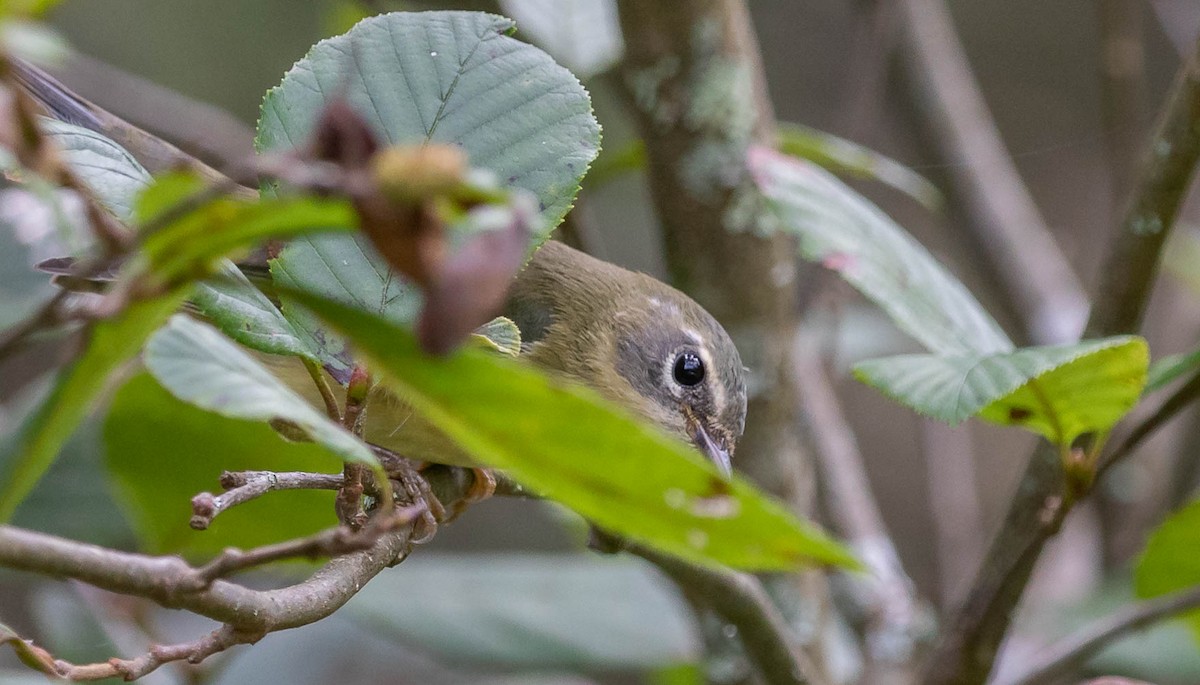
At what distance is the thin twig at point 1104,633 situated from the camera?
160 cm

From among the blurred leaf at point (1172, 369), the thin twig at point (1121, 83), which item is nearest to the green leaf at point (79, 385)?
the blurred leaf at point (1172, 369)

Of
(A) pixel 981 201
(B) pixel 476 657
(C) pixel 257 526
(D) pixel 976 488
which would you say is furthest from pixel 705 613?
(D) pixel 976 488

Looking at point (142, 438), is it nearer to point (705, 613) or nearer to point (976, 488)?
point (705, 613)

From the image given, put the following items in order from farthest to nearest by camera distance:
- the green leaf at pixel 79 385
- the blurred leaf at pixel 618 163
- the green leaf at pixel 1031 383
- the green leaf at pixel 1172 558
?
the blurred leaf at pixel 618 163 < the green leaf at pixel 1172 558 < the green leaf at pixel 1031 383 < the green leaf at pixel 79 385

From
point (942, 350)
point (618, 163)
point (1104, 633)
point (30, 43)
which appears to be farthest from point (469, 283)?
point (618, 163)

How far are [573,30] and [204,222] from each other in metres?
2.03

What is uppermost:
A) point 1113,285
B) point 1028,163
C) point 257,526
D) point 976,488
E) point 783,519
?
point 783,519

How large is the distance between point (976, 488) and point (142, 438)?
466cm

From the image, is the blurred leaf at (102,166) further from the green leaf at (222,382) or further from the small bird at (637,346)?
the small bird at (637,346)

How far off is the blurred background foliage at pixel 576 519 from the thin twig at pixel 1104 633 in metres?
0.88

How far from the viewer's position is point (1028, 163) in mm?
6195

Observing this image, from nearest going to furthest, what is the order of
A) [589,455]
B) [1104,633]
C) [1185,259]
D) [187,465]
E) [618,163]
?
1. [589,455]
2. [1104,633]
3. [187,465]
4. [618,163]
5. [1185,259]

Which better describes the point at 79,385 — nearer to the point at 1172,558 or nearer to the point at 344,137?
the point at 344,137

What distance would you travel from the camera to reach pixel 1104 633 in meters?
1.67
